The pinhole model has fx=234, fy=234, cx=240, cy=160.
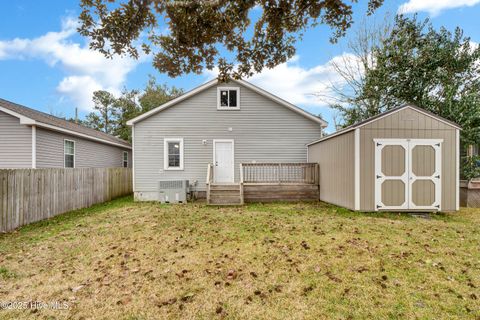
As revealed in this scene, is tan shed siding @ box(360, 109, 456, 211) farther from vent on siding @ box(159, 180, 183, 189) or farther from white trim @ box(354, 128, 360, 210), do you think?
vent on siding @ box(159, 180, 183, 189)

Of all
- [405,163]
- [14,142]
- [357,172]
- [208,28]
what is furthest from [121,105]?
[405,163]

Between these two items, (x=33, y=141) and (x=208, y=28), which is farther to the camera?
(x=33, y=141)

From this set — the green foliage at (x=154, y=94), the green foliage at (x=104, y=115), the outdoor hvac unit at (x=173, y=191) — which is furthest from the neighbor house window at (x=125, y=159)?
the green foliage at (x=104, y=115)

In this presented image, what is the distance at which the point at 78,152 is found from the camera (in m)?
11.6

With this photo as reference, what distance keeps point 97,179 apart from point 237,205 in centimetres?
614

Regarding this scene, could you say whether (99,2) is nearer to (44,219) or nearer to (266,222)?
(44,219)

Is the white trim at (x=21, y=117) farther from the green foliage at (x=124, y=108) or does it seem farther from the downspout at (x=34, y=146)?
the green foliage at (x=124, y=108)

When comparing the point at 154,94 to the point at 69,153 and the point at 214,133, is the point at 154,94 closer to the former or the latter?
the point at 69,153

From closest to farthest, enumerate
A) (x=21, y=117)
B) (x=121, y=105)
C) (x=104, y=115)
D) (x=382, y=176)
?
(x=382, y=176)
(x=21, y=117)
(x=121, y=105)
(x=104, y=115)

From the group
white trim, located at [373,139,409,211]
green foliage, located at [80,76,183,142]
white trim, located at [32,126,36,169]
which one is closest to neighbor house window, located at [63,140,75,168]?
white trim, located at [32,126,36,169]

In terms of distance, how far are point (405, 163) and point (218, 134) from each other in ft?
24.4

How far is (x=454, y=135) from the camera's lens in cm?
725

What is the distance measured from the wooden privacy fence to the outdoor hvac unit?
8.71 feet

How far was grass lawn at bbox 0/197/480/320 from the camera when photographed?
2521 mm
